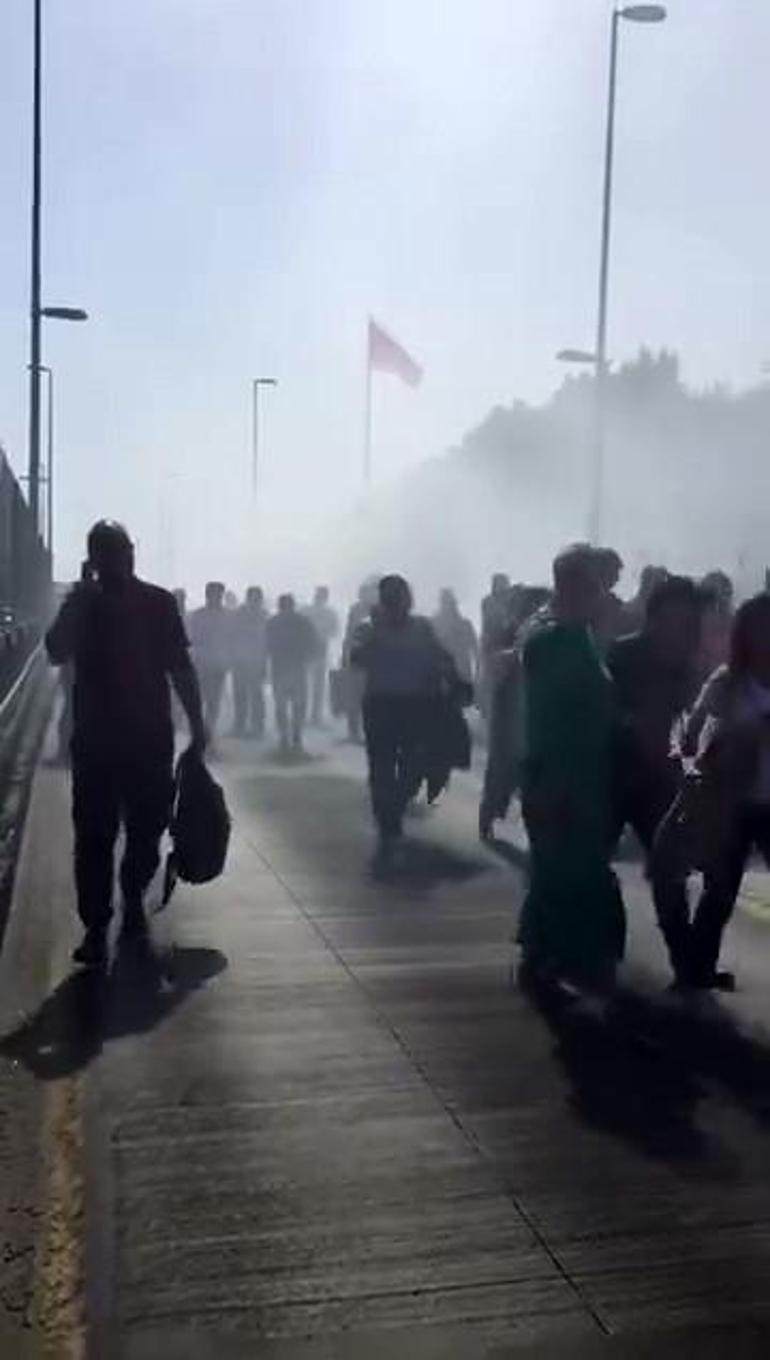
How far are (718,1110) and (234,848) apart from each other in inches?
229

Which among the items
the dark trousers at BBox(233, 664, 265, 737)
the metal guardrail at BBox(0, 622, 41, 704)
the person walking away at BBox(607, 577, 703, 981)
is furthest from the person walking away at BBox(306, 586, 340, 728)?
the person walking away at BBox(607, 577, 703, 981)

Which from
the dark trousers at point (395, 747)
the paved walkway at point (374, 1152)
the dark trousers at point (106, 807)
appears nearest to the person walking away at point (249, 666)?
the dark trousers at point (395, 747)

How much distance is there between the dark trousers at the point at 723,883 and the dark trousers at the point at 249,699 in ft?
43.5

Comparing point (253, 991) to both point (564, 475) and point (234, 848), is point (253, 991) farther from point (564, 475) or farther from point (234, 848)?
point (564, 475)

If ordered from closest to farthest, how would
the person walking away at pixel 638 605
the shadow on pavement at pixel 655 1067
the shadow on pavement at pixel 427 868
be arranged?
the shadow on pavement at pixel 655 1067 → the shadow on pavement at pixel 427 868 → the person walking away at pixel 638 605

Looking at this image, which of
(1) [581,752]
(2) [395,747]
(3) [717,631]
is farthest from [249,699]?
(1) [581,752]

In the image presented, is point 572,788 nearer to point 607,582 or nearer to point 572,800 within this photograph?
point 572,800

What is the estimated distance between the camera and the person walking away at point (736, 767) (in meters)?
7.03

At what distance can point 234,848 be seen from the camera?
36.6 feet

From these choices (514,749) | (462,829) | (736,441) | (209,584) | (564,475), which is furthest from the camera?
(564,475)

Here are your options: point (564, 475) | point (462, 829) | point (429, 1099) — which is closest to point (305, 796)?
point (462, 829)

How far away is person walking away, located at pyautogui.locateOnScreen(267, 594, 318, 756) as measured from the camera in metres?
19.0

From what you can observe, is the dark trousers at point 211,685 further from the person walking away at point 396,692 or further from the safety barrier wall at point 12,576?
the person walking away at point 396,692

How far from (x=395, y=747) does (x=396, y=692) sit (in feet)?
1.23
